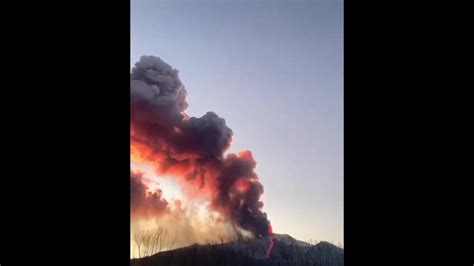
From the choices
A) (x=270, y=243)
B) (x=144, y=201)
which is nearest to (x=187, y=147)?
(x=144, y=201)

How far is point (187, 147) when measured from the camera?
159 inches

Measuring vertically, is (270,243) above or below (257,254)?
above

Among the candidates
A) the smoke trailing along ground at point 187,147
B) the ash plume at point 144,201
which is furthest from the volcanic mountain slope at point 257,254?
the ash plume at point 144,201

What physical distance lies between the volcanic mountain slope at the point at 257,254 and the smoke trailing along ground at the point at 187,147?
0.17m

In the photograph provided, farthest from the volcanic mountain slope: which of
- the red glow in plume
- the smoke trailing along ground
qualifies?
the smoke trailing along ground

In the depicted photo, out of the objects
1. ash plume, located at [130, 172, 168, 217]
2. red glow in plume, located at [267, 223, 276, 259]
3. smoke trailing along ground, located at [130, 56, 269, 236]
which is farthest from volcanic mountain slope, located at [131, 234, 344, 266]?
ash plume, located at [130, 172, 168, 217]

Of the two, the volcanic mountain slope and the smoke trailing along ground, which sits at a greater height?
the smoke trailing along ground

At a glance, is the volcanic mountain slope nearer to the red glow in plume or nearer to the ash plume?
the red glow in plume

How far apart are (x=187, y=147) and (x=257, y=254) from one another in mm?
1183

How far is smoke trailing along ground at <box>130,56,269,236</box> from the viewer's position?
12.8ft

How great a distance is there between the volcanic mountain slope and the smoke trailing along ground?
0.17 m

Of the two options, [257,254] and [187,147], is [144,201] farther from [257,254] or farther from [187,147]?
[257,254]

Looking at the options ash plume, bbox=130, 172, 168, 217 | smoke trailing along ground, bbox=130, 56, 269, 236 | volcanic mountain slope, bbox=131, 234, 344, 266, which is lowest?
volcanic mountain slope, bbox=131, 234, 344, 266
